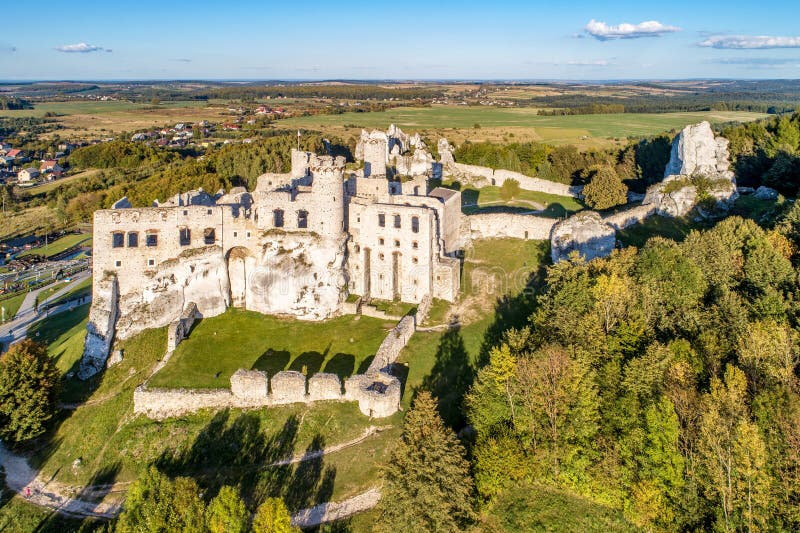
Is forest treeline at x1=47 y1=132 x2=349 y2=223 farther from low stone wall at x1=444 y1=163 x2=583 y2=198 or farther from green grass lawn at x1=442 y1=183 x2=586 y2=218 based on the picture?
green grass lawn at x1=442 y1=183 x2=586 y2=218

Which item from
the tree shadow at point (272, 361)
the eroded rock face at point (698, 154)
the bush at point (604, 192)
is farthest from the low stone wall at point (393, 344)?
the eroded rock face at point (698, 154)

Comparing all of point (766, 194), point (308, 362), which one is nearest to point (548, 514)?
point (308, 362)

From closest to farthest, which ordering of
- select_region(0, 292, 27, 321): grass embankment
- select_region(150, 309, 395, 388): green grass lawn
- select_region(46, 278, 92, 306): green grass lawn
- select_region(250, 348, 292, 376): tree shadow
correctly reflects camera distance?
select_region(150, 309, 395, 388): green grass lawn < select_region(250, 348, 292, 376): tree shadow < select_region(0, 292, 27, 321): grass embankment < select_region(46, 278, 92, 306): green grass lawn

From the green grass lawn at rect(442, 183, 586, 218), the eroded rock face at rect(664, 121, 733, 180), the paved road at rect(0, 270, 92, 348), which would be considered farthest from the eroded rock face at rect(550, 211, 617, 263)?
the paved road at rect(0, 270, 92, 348)

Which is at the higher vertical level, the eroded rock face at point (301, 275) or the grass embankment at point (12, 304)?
the eroded rock face at point (301, 275)

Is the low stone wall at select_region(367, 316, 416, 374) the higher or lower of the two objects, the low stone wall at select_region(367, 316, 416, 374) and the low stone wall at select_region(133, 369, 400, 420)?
the higher

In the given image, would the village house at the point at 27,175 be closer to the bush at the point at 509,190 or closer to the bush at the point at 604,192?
the bush at the point at 509,190
